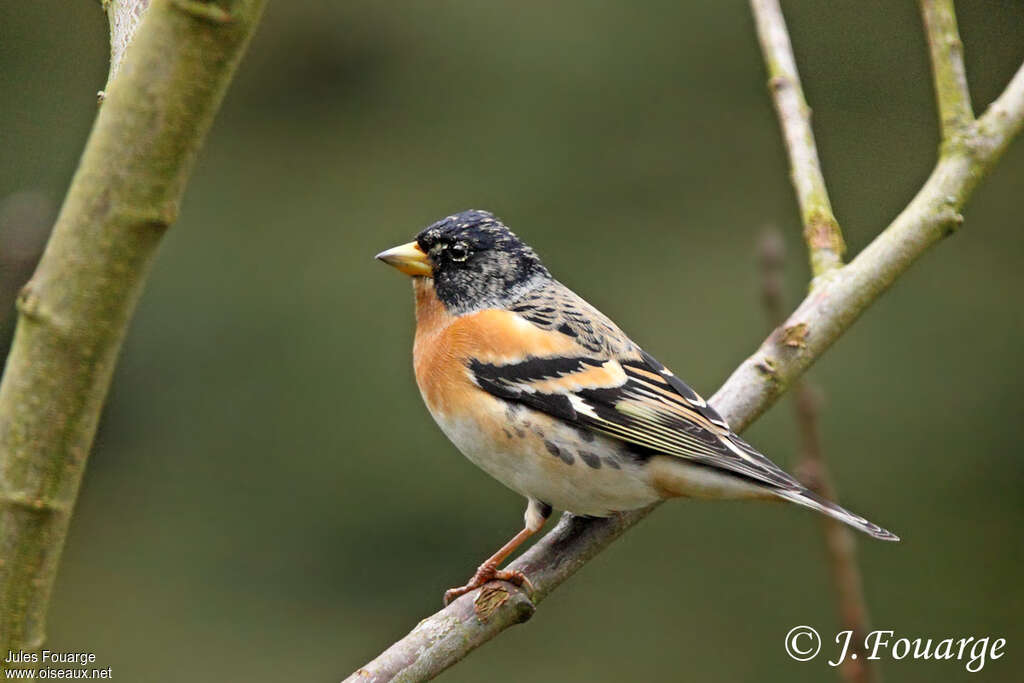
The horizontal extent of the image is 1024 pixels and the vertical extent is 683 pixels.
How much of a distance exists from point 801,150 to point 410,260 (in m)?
0.98

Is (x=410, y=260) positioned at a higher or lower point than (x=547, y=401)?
higher

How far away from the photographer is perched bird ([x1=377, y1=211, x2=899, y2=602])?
2.46 m

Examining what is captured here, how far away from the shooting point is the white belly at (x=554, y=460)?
8.08ft

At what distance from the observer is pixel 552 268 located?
5.80 m

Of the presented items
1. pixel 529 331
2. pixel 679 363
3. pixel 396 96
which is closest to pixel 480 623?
pixel 529 331

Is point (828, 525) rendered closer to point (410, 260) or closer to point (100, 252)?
→ point (410, 260)

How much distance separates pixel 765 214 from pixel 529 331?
3376mm

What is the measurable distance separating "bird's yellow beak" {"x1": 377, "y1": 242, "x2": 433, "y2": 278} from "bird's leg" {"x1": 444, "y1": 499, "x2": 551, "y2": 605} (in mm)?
670

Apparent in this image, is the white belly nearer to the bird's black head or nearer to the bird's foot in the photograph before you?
the bird's foot

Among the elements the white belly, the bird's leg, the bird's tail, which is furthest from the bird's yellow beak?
the bird's tail

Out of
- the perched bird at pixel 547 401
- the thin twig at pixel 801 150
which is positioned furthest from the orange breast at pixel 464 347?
the thin twig at pixel 801 150

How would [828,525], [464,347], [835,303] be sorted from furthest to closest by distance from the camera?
[464,347]
[835,303]
[828,525]

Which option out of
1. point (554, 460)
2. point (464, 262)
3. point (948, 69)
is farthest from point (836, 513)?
point (464, 262)

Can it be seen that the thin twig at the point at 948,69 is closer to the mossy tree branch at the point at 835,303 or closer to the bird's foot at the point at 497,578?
the mossy tree branch at the point at 835,303
